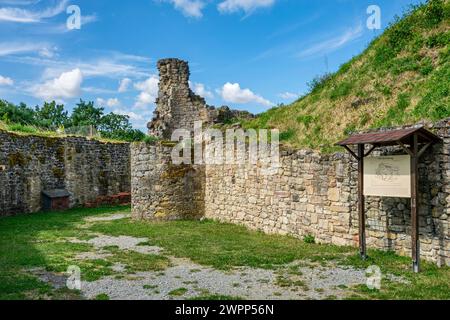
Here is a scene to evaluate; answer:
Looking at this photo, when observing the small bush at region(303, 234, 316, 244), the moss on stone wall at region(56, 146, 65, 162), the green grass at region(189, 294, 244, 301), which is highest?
the moss on stone wall at region(56, 146, 65, 162)

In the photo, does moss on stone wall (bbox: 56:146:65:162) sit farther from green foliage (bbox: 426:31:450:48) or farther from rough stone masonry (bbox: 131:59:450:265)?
green foliage (bbox: 426:31:450:48)

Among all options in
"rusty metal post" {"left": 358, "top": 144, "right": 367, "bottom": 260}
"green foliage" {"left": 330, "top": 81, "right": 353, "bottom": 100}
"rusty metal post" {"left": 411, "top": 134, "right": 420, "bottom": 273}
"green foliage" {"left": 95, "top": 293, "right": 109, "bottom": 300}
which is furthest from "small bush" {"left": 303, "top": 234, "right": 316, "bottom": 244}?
"green foliage" {"left": 95, "top": 293, "right": 109, "bottom": 300}

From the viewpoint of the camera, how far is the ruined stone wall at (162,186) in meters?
15.7

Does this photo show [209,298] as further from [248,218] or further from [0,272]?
[248,218]

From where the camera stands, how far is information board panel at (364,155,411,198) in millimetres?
7978

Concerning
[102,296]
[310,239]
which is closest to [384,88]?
[310,239]

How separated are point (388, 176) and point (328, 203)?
7.86 feet

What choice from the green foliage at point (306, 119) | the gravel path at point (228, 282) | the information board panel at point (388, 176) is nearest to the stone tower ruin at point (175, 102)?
the green foliage at point (306, 119)

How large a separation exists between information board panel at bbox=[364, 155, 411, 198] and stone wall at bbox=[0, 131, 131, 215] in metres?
15.2

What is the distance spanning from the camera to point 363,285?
697 cm

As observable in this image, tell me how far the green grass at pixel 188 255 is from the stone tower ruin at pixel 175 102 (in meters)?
8.53

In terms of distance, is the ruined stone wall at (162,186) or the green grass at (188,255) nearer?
the green grass at (188,255)

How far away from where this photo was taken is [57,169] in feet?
69.7

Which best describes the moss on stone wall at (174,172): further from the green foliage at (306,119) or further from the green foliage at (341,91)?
the green foliage at (341,91)
